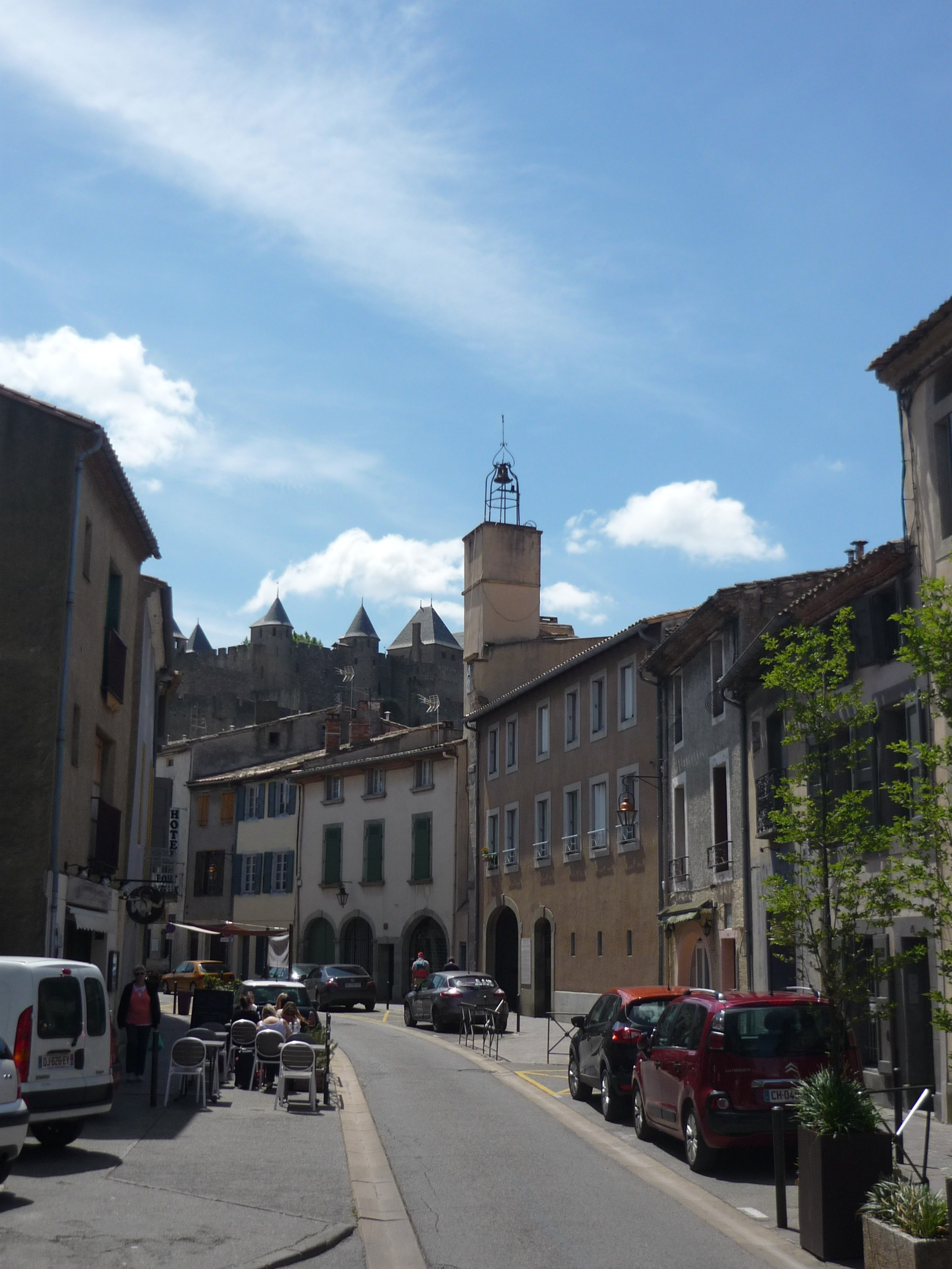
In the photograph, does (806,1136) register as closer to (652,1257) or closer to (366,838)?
(652,1257)

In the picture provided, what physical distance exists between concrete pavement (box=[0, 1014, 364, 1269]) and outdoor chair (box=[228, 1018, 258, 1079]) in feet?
10.2

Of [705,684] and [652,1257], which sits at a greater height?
[705,684]

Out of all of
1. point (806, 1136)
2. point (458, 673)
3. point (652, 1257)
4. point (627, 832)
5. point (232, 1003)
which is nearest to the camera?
point (652, 1257)

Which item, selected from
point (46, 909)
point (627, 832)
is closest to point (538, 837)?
point (627, 832)

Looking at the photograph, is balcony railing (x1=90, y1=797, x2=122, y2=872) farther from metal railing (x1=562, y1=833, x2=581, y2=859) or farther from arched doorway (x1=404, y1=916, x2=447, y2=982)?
arched doorway (x1=404, y1=916, x2=447, y2=982)

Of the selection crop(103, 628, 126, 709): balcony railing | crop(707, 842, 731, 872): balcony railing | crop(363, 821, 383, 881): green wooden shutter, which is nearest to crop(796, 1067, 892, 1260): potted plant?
crop(103, 628, 126, 709): balcony railing

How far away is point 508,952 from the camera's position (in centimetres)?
3869

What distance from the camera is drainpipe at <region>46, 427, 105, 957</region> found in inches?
663

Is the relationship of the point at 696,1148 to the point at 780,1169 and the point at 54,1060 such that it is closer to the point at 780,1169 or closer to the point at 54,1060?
the point at 780,1169

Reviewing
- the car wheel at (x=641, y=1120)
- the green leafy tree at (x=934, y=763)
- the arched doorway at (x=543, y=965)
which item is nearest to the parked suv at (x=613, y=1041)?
the car wheel at (x=641, y=1120)

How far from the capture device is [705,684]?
84.4 feet

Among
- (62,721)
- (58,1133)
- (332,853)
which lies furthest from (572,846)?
(58,1133)

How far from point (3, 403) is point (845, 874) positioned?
1255cm

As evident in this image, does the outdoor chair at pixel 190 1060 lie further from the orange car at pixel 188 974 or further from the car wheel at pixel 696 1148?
the orange car at pixel 188 974
